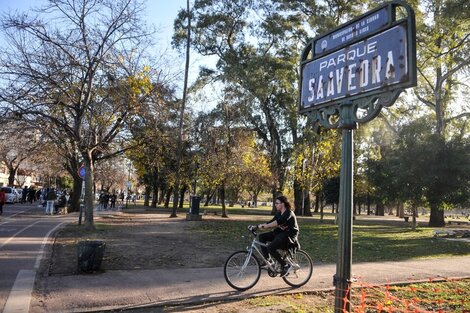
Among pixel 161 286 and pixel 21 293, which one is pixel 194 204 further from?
pixel 21 293

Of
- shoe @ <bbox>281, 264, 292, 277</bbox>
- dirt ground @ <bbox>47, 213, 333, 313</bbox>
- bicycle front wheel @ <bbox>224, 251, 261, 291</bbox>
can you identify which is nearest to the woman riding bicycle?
shoe @ <bbox>281, 264, 292, 277</bbox>

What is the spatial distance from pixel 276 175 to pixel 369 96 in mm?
30141

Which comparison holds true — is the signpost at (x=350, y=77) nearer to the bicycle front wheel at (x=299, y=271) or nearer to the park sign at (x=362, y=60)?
the park sign at (x=362, y=60)

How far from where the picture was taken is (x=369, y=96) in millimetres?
4402

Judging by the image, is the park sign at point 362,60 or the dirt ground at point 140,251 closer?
the park sign at point 362,60

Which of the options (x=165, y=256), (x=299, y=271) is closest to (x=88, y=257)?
(x=165, y=256)

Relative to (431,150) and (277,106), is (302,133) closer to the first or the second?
(277,106)

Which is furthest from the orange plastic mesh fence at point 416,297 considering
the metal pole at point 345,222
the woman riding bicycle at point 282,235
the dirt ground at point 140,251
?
the dirt ground at point 140,251

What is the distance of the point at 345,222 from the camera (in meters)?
4.68

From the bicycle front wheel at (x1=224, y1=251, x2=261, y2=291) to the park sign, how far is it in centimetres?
391

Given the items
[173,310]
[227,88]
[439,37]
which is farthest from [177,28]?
[173,310]

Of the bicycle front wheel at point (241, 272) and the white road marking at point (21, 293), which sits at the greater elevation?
the bicycle front wheel at point (241, 272)

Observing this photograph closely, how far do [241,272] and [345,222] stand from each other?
3.99 meters

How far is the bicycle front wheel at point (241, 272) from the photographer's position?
8148 mm
